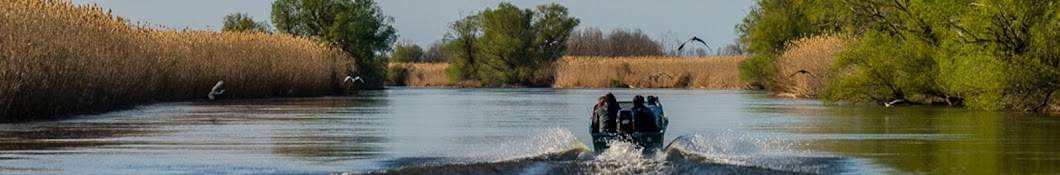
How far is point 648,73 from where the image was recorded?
9888 cm

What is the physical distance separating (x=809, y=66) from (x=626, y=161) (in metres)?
39.3

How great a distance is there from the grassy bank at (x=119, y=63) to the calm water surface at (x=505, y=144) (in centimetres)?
91

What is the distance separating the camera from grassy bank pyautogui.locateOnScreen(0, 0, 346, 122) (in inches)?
1184

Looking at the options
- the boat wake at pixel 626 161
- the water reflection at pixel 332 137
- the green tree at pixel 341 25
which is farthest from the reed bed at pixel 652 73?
the boat wake at pixel 626 161

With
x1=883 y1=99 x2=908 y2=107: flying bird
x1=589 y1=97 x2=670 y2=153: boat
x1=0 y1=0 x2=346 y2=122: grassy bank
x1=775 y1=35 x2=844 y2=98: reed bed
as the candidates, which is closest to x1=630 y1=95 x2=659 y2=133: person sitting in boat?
x1=589 y1=97 x2=670 y2=153: boat

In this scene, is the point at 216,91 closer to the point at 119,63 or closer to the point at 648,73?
the point at 119,63

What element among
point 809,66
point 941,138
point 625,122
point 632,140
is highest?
point 809,66

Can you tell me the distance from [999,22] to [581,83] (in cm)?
6452

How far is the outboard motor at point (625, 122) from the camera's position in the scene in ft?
67.3

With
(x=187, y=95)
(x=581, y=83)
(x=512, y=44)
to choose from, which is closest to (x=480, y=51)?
(x=512, y=44)

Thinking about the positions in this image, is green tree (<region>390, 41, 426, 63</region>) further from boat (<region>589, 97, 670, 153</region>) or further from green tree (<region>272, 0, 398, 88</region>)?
boat (<region>589, 97, 670, 153</region>)

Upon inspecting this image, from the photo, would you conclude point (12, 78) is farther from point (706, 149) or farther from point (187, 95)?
point (187, 95)

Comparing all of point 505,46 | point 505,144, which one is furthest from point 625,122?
point 505,46

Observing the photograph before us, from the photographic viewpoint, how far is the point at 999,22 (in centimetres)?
3603
